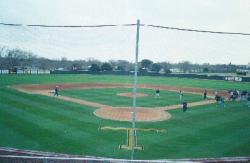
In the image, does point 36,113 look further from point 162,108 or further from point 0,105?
point 162,108

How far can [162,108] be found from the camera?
30.1m

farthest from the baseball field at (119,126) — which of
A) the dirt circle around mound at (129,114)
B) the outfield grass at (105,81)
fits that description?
the outfield grass at (105,81)

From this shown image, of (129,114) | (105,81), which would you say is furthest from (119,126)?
(105,81)

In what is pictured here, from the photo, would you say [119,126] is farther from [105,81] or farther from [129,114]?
[105,81]

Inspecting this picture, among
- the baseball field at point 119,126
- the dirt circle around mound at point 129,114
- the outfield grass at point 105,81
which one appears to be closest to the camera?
the baseball field at point 119,126

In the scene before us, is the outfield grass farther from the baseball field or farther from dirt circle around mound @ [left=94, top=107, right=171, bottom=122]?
dirt circle around mound @ [left=94, top=107, right=171, bottom=122]

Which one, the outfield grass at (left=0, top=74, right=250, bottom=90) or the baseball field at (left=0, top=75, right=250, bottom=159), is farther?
the outfield grass at (left=0, top=74, right=250, bottom=90)

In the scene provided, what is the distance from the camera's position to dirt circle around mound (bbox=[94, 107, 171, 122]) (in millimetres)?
24219

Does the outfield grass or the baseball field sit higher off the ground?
the outfield grass

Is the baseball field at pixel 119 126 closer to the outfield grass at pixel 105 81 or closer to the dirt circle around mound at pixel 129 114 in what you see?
the dirt circle around mound at pixel 129 114

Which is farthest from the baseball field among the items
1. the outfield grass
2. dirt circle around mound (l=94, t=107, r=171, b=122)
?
the outfield grass

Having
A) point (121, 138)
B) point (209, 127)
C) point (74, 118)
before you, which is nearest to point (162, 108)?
point (209, 127)

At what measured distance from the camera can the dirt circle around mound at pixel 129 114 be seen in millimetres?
24219

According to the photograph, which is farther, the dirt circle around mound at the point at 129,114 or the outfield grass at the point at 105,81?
the outfield grass at the point at 105,81
